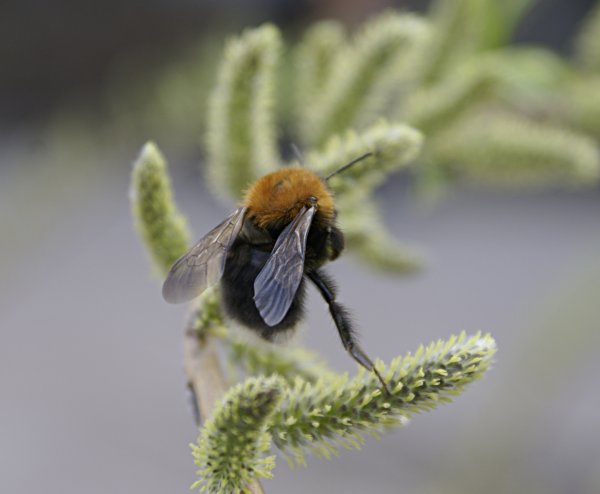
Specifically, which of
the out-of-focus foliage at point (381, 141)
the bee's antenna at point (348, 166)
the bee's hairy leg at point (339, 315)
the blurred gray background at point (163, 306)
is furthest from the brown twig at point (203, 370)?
the blurred gray background at point (163, 306)

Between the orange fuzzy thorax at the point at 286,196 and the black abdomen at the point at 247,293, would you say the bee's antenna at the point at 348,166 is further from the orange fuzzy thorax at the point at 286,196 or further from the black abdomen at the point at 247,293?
the black abdomen at the point at 247,293

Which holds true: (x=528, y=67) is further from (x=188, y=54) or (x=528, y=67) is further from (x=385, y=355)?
(x=385, y=355)

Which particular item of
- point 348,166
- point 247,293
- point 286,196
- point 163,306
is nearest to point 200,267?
point 247,293

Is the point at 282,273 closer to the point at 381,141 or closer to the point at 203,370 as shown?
the point at 203,370

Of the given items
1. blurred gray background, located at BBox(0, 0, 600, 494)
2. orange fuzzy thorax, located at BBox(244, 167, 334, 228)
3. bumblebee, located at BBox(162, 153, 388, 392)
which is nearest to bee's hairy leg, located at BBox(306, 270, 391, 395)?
bumblebee, located at BBox(162, 153, 388, 392)

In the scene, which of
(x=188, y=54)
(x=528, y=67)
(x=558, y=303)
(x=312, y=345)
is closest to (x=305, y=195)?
(x=528, y=67)

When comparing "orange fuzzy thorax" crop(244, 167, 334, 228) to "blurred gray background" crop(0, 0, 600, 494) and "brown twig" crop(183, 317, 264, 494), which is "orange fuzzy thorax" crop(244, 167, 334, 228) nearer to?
"brown twig" crop(183, 317, 264, 494)
